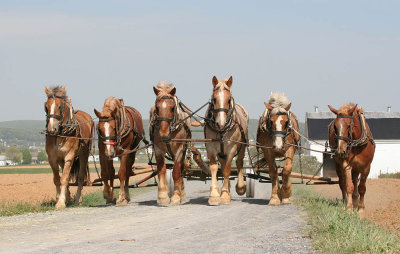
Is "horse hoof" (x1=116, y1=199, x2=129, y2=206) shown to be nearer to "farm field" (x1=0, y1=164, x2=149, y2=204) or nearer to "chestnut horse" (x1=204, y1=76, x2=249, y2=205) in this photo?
"chestnut horse" (x1=204, y1=76, x2=249, y2=205)

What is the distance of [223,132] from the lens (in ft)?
44.8

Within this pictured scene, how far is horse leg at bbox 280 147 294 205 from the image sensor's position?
46.0 ft

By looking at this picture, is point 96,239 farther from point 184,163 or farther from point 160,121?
point 184,163

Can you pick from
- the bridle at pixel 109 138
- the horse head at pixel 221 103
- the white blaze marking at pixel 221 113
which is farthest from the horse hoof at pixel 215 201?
the bridle at pixel 109 138

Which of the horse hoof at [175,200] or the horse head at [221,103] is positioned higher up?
the horse head at [221,103]

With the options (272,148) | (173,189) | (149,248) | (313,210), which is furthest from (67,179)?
(149,248)

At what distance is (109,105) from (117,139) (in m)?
0.81

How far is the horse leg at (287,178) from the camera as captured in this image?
1402 cm

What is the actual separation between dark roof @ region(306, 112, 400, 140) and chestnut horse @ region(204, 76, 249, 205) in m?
51.3

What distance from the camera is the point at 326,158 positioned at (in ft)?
52.5

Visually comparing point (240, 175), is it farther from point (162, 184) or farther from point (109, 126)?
point (109, 126)

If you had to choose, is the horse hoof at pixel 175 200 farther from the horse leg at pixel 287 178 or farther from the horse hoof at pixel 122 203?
the horse leg at pixel 287 178

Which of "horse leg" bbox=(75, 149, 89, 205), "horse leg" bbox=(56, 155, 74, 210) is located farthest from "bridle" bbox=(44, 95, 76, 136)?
"horse leg" bbox=(75, 149, 89, 205)

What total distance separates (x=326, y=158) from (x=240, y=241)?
7.83 metres
